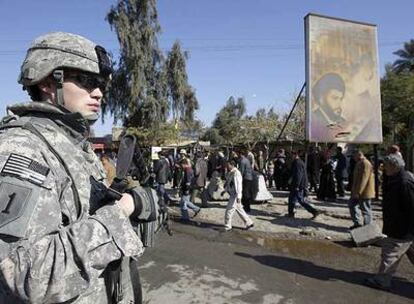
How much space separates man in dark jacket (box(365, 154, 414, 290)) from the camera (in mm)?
5602

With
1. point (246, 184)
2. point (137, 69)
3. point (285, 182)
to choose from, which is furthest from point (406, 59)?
point (246, 184)

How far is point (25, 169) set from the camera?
4.08 ft

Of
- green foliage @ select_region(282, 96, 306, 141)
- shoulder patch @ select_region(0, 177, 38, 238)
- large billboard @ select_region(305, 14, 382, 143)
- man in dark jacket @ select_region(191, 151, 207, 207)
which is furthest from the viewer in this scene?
green foliage @ select_region(282, 96, 306, 141)

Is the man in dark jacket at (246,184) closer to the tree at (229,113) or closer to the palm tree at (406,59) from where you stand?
the palm tree at (406,59)

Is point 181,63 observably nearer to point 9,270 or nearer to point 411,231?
point 411,231

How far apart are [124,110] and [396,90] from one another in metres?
19.7

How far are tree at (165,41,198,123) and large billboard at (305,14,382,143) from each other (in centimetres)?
1792

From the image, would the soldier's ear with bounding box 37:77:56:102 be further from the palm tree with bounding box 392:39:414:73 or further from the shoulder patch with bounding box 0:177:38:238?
the palm tree with bounding box 392:39:414:73

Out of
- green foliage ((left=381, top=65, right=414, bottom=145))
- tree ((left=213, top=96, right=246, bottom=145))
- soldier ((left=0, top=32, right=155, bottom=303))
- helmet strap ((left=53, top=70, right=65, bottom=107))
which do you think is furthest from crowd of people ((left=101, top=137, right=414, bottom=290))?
tree ((left=213, top=96, right=246, bottom=145))

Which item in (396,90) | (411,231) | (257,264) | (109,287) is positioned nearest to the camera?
(109,287)

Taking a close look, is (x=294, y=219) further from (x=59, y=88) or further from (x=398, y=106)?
(x=398, y=106)

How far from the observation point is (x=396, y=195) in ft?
18.5

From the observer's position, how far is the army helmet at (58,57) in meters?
1.52

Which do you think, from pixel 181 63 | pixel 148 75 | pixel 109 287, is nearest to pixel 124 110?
pixel 148 75
